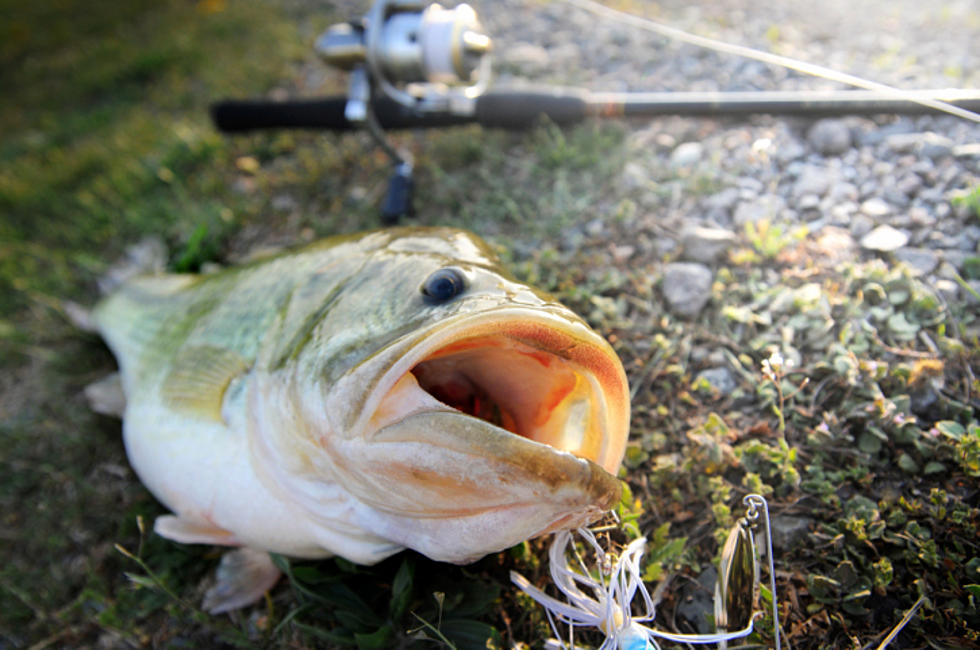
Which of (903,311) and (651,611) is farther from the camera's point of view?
(903,311)

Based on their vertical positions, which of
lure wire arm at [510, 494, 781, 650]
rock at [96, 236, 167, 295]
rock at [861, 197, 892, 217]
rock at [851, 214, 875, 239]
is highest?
rock at [861, 197, 892, 217]

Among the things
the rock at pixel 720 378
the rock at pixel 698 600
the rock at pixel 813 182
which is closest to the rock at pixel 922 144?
the rock at pixel 813 182

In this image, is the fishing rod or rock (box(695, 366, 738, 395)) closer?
rock (box(695, 366, 738, 395))

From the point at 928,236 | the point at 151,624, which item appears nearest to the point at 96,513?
the point at 151,624

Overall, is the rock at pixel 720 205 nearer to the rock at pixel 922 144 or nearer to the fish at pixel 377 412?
the rock at pixel 922 144

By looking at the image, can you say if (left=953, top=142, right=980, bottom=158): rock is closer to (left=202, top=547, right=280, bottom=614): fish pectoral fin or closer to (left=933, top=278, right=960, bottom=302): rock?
(left=933, top=278, right=960, bottom=302): rock

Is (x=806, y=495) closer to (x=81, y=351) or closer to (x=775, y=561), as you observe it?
(x=775, y=561)

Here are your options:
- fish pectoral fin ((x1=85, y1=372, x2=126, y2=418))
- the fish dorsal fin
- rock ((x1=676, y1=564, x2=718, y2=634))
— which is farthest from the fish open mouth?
fish pectoral fin ((x1=85, y1=372, x2=126, y2=418))
